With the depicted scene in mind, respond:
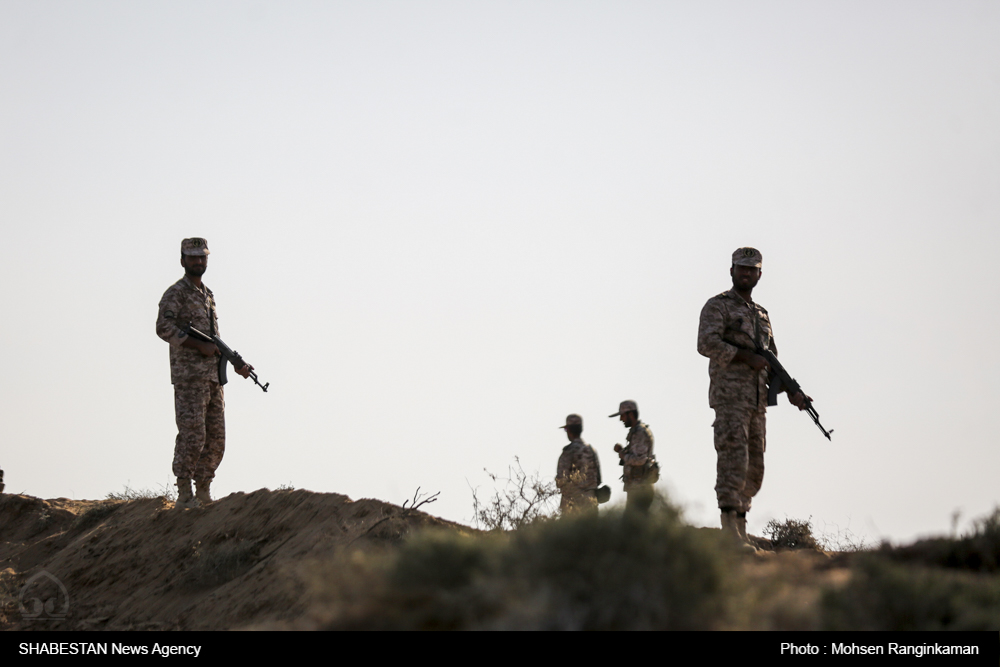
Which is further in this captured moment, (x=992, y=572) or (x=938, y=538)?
(x=938, y=538)

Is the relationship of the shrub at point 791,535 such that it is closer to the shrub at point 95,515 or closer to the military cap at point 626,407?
the military cap at point 626,407

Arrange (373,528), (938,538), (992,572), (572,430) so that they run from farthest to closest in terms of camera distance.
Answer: (572,430) → (373,528) → (938,538) → (992,572)

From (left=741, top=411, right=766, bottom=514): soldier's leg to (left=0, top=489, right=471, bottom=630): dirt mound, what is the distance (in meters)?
2.60

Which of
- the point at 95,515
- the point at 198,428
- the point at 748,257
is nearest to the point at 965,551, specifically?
the point at 748,257

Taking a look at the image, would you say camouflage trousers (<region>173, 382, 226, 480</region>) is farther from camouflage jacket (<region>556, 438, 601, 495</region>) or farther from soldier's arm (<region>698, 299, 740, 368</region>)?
soldier's arm (<region>698, 299, 740, 368</region>)

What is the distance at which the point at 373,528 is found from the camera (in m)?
7.25

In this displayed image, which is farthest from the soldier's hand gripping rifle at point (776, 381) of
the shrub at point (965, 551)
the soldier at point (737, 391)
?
the shrub at point (965, 551)

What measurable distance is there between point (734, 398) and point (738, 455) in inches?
19.0

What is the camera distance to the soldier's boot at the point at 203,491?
32.2ft

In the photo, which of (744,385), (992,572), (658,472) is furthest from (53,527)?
(992,572)

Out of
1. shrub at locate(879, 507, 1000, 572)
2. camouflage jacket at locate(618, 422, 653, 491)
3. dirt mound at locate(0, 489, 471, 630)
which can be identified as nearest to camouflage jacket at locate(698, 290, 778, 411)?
shrub at locate(879, 507, 1000, 572)

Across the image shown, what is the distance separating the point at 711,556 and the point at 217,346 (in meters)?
6.89
